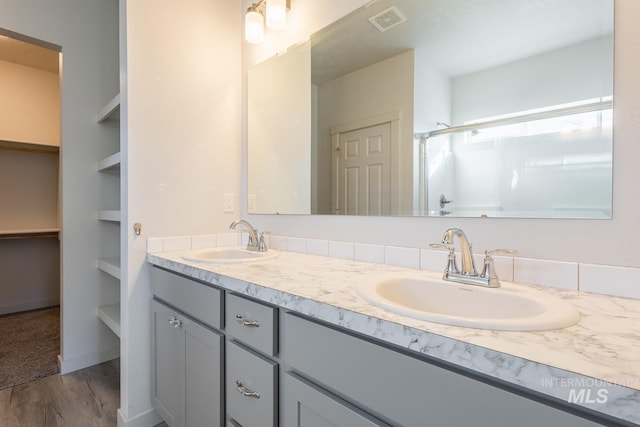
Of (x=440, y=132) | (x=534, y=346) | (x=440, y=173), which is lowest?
(x=534, y=346)

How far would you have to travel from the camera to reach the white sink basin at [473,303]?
0.58m

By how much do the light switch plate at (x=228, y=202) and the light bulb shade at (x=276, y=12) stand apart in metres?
0.97

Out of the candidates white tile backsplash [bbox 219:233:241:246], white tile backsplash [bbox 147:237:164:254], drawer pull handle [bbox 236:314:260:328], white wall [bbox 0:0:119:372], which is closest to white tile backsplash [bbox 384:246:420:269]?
drawer pull handle [bbox 236:314:260:328]

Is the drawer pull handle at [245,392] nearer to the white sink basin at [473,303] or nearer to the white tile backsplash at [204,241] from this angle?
the white sink basin at [473,303]

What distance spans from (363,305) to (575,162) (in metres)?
0.73

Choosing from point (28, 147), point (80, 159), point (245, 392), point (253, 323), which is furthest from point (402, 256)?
point (28, 147)

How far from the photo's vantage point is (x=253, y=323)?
93 centimetres

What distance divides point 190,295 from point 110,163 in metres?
1.13

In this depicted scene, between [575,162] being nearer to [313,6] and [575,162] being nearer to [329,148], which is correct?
[329,148]

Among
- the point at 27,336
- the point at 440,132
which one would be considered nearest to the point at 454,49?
the point at 440,132

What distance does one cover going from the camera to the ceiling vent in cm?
125

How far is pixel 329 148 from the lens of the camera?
151 cm

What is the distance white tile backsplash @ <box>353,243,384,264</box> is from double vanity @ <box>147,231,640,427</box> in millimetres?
71

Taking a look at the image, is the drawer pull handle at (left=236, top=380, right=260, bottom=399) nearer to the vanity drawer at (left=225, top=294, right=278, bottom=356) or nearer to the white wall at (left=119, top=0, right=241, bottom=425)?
the vanity drawer at (left=225, top=294, right=278, bottom=356)
